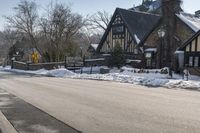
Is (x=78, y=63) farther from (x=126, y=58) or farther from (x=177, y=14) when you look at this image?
(x=177, y=14)

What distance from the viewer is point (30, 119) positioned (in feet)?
30.1

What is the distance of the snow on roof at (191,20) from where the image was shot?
35.9 m

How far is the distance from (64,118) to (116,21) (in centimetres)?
4138

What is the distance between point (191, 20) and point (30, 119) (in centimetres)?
3204

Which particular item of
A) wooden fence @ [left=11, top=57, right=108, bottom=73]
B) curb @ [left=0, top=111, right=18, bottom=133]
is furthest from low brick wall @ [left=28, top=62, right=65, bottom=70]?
curb @ [left=0, top=111, right=18, bottom=133]

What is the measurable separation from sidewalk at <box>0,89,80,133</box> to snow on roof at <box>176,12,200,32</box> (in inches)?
1079

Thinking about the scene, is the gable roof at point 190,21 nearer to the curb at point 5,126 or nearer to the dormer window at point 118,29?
the dormer window at point 118,29

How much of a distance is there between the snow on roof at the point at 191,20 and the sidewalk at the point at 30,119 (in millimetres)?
27414

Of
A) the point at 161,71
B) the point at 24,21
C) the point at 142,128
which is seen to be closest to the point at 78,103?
the point at 142,128

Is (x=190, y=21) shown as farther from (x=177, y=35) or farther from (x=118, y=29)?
(x=118, y=29)

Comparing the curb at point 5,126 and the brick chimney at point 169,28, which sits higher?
the brick chimney at point 169,28

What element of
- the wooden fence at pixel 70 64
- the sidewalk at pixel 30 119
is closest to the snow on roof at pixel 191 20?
the wooden fence at pixel 70 64

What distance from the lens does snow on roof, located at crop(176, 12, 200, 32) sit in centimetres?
3593

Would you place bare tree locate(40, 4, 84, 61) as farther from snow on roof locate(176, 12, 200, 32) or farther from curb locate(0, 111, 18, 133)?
curb locate(0, 111, 18, 133)
